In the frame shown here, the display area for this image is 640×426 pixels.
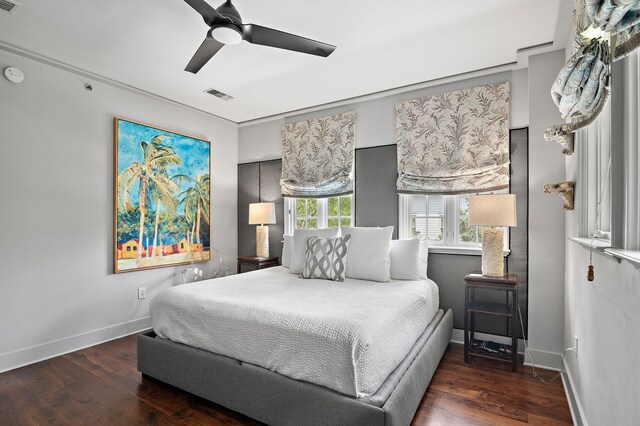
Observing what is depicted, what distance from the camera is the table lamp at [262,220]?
4.43 m

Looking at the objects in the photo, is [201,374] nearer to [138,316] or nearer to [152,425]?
[152,425]

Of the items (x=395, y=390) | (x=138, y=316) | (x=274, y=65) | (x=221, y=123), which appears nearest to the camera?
(x=395, y=390)

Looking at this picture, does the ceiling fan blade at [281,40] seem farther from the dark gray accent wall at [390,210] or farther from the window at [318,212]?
the window at [318,212]

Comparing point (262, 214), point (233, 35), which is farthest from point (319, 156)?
point (233, 35)

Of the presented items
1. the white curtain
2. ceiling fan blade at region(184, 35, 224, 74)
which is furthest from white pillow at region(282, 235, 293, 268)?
the white curtain

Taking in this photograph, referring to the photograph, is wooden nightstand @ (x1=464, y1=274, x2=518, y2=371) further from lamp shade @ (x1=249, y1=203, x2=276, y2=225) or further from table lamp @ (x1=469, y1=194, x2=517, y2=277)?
lamp shade @ (x1=249, y1=203, x2=276, y2=225)

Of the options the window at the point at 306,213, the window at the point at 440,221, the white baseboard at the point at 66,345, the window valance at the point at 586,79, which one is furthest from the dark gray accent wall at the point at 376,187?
the white baseboard at the point at 66,345

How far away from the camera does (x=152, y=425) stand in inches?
78.7

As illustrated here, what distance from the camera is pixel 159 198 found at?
12.8 ft

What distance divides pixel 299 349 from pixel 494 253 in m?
1.95

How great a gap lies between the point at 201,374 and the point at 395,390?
49.3 inches

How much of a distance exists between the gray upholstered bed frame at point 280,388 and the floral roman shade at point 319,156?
84.4 inches

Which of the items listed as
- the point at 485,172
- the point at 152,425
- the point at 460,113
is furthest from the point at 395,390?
the point at 460,113

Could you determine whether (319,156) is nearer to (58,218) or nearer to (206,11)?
(206,11)
